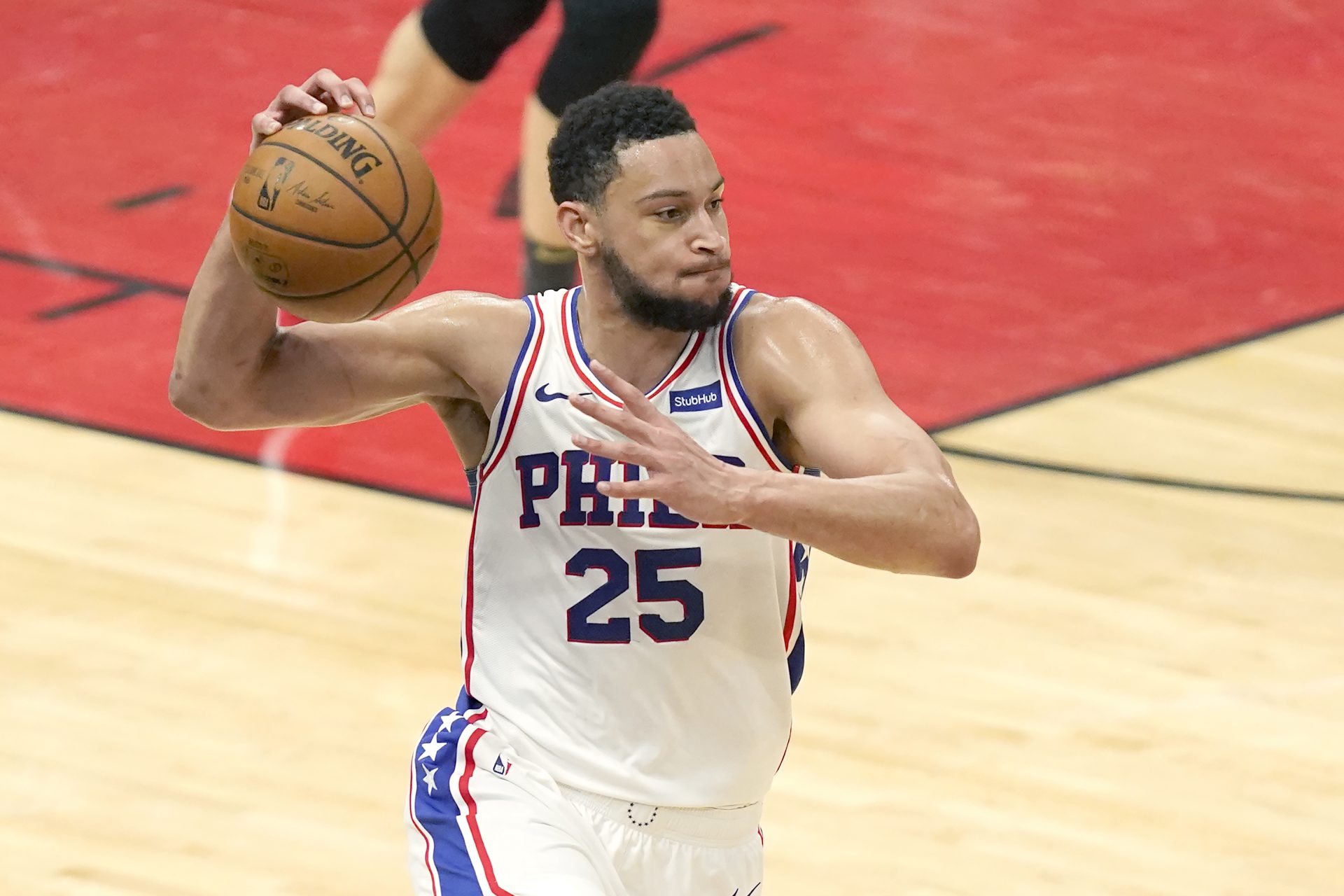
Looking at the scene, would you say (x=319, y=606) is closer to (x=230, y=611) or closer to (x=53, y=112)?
(x=230, y=611)

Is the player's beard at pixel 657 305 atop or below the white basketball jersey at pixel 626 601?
atop

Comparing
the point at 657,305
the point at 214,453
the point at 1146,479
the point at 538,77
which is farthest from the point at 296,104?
the point at 1146,479

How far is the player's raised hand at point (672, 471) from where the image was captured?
3211 millimetres

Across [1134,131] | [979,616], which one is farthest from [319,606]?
[1134,131]

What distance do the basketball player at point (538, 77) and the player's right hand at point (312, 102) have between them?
10.4ft

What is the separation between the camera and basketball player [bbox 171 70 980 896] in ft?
12.4

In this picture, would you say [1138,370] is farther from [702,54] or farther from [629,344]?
[629,344]

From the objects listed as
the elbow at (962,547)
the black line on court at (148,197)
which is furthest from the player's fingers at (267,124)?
the black line on court at (148,197)

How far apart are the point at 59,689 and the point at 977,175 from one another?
17.0 ft

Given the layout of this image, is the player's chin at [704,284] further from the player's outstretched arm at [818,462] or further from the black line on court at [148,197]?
the black line on court at [148,197]

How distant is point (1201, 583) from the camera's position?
21.8ft

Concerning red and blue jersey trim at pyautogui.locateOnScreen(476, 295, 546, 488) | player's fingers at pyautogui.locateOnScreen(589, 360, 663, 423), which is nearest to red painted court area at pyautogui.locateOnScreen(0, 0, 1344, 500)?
red and blue jersey trim at pyautogui.locateOnScreen(476, 295, 546, 488)

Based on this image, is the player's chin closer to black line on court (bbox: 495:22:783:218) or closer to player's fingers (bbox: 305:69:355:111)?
player's fingers (bbox: 305:69:355:111)

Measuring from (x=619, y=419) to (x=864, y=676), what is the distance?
3.03m
